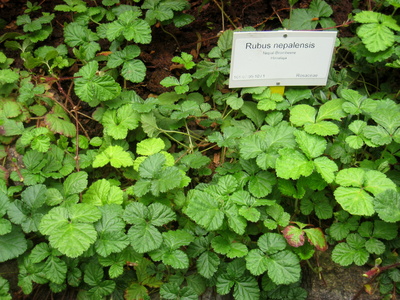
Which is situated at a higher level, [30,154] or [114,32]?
[114,32]

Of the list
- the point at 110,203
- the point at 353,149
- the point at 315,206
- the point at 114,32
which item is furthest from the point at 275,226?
the point at 114,32

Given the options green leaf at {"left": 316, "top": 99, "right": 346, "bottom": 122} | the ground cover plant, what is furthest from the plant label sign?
green leaf at {"left": 316, "top": 99, "right": 346, "bottom": 122}

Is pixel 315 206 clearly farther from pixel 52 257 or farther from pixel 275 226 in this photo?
pixel 52 257

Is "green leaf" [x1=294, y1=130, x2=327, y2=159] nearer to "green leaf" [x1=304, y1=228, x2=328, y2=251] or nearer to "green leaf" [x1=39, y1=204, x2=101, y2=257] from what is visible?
"green leaf" [x1=304, y1=228, x2=328, y2=251]

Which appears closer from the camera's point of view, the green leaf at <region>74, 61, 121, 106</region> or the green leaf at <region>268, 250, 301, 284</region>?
the green leaf at <region>268, 250, 301, 284</region>

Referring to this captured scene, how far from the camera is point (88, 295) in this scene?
174 cm

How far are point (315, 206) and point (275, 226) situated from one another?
303 millimetres

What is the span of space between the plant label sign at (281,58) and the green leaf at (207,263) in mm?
1017

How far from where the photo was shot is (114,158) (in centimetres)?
193

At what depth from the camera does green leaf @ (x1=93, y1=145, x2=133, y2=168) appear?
1.92m

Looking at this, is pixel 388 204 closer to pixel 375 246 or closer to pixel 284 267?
pixel 375 246

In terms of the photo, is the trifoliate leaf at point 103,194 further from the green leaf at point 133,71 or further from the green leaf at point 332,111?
the green leaf at point 332,111

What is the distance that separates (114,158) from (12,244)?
25.8 inches

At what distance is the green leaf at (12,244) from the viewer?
1.63m
